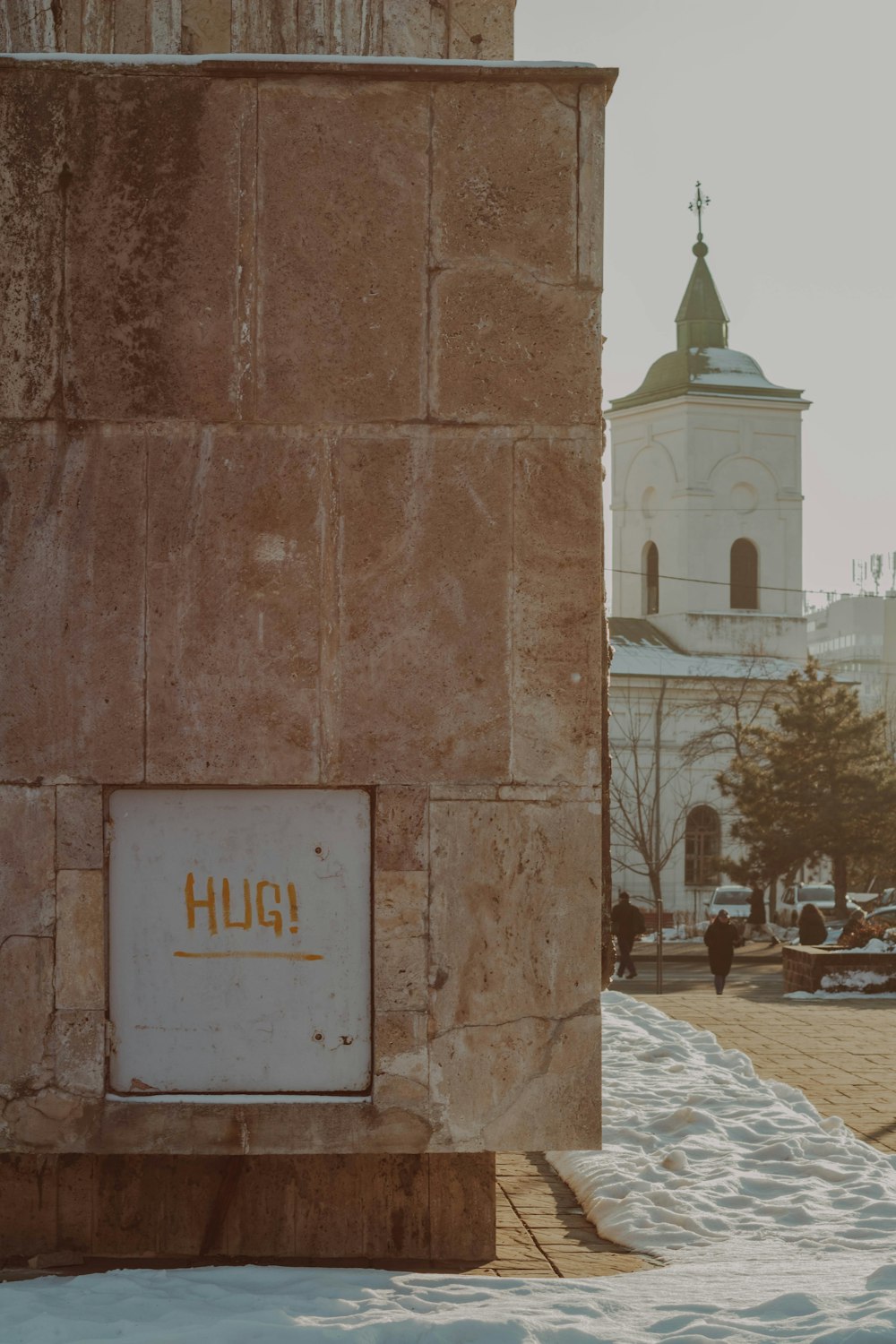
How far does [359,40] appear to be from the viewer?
7.48 metres

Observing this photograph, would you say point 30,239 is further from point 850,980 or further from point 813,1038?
point 850,980

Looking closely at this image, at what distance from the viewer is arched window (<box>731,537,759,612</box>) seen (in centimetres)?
6431

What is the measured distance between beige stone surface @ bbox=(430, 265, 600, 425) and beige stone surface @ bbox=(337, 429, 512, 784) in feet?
0.49

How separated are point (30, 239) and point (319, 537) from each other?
4.92 feet

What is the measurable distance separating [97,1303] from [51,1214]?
933 millimetres

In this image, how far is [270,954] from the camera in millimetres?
6949

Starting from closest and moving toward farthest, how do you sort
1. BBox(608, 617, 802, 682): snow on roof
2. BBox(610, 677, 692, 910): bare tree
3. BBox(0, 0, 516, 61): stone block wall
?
BBox(0, 0, 516, 61): stone block wall < BBox(610, 677, 692, 910): bare tree < BBox(608, 617, 802, 682): snow on roof

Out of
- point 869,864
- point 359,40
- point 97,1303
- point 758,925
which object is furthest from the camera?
point 869,864

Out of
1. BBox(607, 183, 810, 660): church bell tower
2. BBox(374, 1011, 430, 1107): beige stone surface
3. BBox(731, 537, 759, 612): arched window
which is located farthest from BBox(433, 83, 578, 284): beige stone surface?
BBox(731, 537, 759, 612): arched window

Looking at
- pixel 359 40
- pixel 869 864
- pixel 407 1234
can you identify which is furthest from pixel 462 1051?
pixel 869 864

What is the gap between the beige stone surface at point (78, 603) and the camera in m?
6.87

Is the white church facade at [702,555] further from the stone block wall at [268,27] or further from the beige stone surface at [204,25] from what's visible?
the beige stone surface at [204,25]

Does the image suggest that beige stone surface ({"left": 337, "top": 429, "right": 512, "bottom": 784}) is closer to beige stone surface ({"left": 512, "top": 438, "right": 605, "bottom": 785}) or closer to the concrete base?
beige stone surface ({"left": 512, "top": 438, "right": 605, "bottom": 785})

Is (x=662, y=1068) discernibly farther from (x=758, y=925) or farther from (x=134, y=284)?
(x=758, y=925)
